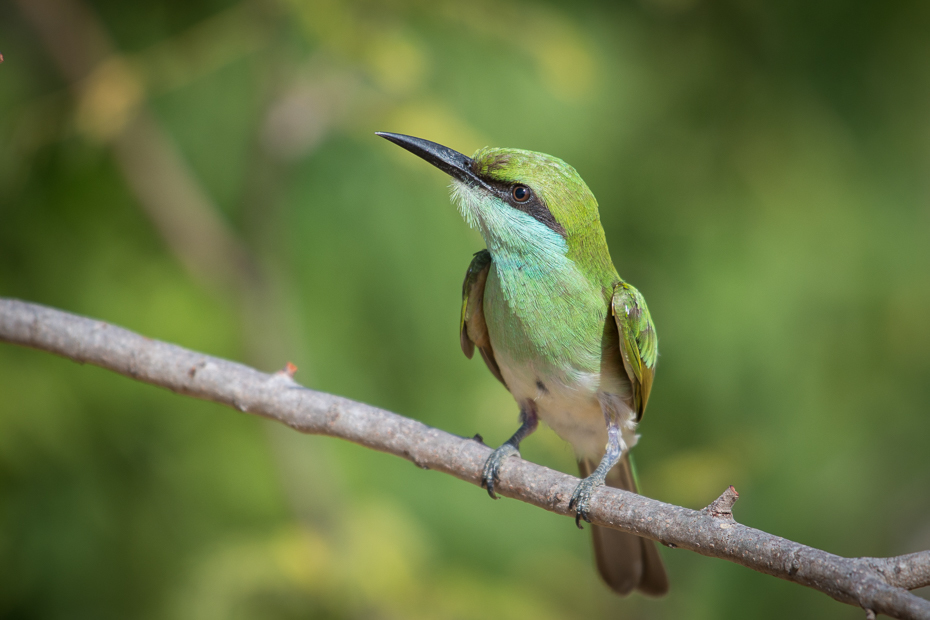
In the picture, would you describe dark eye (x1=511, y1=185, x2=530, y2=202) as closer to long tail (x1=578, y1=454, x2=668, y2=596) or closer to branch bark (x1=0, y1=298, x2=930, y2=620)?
branch bark (x1=0, y1=298, x2=930, y2=620)

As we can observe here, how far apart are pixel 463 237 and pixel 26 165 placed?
68.0 inches

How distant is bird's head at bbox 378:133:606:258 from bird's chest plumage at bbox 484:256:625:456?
7 centimetres

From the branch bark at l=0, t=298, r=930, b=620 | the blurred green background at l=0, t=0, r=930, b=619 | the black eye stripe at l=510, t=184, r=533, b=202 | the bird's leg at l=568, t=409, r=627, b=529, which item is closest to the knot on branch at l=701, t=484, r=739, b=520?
the branch bark at l=0, t=298, r=930, b=620

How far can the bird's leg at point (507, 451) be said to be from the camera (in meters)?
1.79

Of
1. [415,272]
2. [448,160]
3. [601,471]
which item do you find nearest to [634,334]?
[601,471]

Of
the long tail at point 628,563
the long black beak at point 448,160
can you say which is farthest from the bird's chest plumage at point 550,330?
the long tail at point 628,563

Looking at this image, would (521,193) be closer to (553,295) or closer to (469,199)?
(469,199)

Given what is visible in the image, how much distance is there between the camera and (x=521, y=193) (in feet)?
6.68

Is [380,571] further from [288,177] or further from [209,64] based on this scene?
[209,64]

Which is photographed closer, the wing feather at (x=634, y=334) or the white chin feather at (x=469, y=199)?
the wing feather at (x=634, y=334)

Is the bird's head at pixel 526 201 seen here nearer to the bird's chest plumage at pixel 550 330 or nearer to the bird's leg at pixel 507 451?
the bird's chest plumage at pixel 550 330

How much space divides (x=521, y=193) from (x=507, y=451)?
682 millimetres

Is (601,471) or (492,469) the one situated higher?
(601,471)

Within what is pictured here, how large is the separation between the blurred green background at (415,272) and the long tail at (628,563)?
46 centimetres
